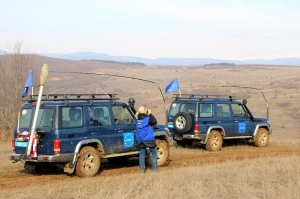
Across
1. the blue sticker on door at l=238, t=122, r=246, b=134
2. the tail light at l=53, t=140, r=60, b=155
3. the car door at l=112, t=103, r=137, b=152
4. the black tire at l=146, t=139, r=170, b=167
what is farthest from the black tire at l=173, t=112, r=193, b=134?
the tail light at l=53, t=140, r=60, b=155

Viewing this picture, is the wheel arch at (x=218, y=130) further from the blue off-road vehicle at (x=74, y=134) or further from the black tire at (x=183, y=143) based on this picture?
the blue off-road vehicle at (x=74, y=134)

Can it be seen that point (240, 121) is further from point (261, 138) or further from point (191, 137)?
point (191, 137)

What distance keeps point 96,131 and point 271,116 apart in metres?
39.7

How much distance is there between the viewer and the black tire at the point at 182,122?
16516mm

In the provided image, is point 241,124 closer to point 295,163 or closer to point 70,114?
point 295,163

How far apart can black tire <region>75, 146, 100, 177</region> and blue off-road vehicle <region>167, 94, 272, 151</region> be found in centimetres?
575

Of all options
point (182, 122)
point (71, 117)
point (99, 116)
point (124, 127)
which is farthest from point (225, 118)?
point (71, 117)

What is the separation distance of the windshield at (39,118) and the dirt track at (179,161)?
124 cm

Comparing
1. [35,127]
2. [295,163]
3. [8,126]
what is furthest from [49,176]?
[8,126]

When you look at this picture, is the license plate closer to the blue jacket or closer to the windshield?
the windshield

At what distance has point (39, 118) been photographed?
36.0 feet

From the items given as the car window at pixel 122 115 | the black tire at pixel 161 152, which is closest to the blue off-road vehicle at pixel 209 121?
the black tire at pixel 161 152

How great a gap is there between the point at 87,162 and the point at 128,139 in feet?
4.87

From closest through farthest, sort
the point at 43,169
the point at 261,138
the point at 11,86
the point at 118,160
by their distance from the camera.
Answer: the point at 43,169 → the point at 118,160 → the point at 261,138 → the point at 11,86
